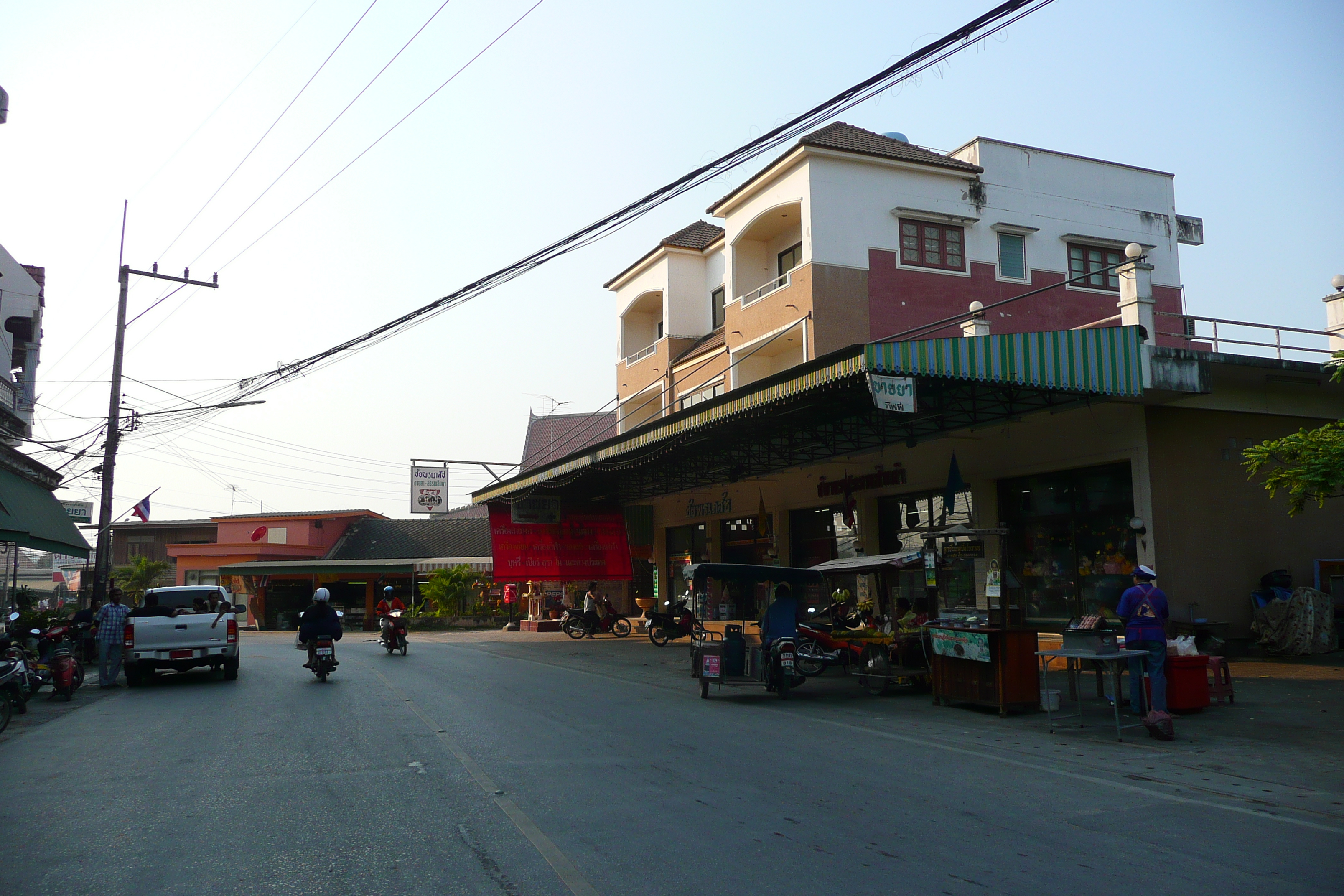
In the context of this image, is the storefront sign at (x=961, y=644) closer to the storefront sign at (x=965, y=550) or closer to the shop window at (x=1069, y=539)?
the shop window at (x=1069, y=539)

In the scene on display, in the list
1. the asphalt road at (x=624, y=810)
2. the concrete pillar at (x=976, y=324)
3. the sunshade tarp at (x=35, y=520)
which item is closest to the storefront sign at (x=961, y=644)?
the asphalt road at (x=624, y=810)

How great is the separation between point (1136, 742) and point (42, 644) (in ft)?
55.2

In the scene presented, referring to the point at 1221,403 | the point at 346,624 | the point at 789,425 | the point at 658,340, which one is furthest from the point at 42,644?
the point at 346,624

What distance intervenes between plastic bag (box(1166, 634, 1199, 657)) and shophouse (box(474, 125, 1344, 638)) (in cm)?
185

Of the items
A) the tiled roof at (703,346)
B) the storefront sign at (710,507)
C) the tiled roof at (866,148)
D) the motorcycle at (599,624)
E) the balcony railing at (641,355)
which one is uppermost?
the tiled roof at (866,148)

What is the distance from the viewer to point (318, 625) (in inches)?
706

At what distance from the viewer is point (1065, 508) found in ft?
63.1

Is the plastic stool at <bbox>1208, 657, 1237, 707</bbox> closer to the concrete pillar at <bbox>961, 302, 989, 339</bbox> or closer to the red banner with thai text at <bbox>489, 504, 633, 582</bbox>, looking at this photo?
the concrete pillar at <bbox>961, 302, 989, 339</bbox>

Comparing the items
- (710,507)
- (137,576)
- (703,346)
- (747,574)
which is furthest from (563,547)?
(137,576)

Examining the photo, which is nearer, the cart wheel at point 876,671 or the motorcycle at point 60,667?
the motorcycle at point 60,667

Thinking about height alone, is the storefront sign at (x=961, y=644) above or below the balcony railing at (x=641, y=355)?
below

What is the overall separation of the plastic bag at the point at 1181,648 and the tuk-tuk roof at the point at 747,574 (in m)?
5.72

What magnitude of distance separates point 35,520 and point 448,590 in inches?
895

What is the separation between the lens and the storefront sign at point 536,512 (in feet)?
108
